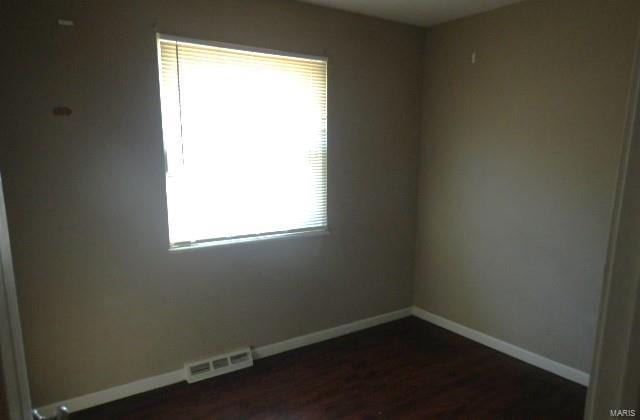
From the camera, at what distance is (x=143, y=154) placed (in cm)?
239

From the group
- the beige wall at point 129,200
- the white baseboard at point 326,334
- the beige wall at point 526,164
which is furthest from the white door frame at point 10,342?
the beige wall at point 526,164

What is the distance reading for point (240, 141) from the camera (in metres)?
2.72

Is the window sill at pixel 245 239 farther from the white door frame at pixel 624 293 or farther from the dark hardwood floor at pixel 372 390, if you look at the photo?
the white door frame at pixel 624 293

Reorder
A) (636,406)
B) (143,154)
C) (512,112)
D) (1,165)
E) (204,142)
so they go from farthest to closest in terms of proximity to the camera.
Answer: (512,112) < (204,142) < (143,154) < (1,165) < (636,406)

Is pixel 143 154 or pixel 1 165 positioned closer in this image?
pixel 1 165

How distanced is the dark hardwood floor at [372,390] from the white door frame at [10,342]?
6.56ft

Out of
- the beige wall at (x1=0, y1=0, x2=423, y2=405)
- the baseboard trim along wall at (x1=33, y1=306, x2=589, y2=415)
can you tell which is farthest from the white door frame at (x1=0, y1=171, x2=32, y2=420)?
the baseboard trim along wall at (x1=33, y1=306, x2=589, y2=415)

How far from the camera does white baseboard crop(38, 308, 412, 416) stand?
2357mm

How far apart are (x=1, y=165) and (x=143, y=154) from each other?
0.72 meters

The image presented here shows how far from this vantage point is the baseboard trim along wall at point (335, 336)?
240 cm

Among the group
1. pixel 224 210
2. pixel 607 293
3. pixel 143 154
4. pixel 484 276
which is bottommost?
pixel 484 276

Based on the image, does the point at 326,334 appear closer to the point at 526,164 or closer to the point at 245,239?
the point at 245,239

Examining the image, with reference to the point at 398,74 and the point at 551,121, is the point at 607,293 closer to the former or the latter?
the point at 551,121

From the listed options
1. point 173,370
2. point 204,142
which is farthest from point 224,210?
point 173,370
